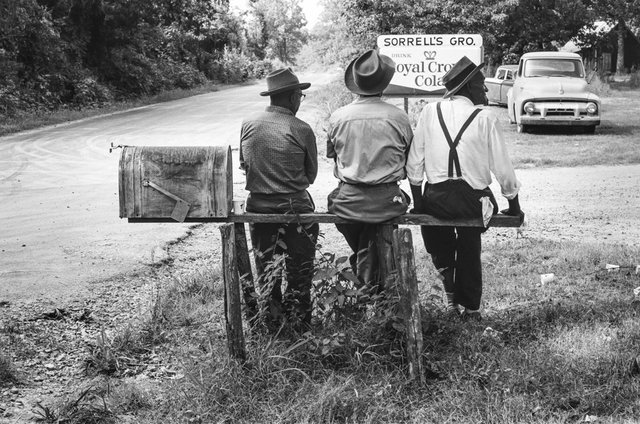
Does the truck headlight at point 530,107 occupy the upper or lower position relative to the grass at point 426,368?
upper

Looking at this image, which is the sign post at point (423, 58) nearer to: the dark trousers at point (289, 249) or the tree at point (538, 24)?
the dark trousers at point (289, 249)

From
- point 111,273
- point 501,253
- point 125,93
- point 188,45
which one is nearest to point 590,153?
point 501,253

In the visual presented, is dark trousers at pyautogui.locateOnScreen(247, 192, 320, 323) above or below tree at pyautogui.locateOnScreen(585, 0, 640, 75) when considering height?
below

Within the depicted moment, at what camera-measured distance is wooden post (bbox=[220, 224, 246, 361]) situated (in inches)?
182

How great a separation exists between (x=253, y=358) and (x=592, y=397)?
1.87 meters

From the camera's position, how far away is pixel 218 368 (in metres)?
4.57

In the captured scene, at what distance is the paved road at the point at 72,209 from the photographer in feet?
25.0

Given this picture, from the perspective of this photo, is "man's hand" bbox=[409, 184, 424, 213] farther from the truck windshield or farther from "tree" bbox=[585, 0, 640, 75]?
"tree" bbox=[585, 0, 640, 75]

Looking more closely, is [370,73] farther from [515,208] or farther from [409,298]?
[409,298]

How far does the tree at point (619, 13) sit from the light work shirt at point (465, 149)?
43.0 m

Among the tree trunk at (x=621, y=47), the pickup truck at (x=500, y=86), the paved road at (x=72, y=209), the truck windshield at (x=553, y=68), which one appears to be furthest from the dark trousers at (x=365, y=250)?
the tree trunk at (x=621, y=47)

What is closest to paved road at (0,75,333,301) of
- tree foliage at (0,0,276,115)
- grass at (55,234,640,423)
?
grass at (55,234,640,423)

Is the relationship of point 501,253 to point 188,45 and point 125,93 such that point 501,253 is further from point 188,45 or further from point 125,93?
point 188,45

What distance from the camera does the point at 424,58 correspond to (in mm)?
13164
